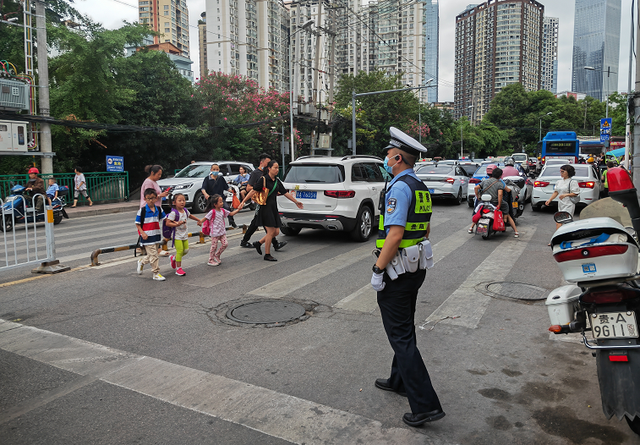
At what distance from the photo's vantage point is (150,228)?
291 inches

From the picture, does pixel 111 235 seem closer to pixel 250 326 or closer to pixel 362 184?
pixel 362 184

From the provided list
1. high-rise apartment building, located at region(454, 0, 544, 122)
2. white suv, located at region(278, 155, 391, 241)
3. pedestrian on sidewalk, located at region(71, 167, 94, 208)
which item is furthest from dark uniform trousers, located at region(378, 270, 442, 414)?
high-rise apartment building, located at region(454, 0, 544, 122)

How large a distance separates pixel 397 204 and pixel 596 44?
115 m

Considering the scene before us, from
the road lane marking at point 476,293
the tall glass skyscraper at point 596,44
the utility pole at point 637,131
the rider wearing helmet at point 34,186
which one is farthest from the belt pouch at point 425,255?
the tall glass skyscraper at point 596,44

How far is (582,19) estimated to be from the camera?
11531 centimetres

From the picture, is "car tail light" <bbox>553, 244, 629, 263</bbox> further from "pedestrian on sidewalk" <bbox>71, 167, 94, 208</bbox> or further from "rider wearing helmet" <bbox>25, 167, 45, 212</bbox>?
"pedestrian on sidewalk" <bbox>71, 167, 94, 208</bbox>

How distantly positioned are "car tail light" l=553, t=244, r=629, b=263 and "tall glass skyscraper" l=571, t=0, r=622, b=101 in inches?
2716

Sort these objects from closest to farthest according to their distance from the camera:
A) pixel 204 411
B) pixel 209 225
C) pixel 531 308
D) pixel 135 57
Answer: pixel 204 411 → pixel 531 308 → pixel 209 225 → pixel 135 57

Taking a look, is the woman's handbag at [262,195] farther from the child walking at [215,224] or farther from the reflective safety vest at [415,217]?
the reflective safety vest at [415,217]

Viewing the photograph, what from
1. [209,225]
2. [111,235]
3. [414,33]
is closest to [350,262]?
[209,225]

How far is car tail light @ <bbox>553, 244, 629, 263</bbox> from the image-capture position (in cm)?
295

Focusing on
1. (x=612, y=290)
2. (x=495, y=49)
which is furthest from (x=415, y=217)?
(x=495, y=49)

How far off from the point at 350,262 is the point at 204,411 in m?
5.35

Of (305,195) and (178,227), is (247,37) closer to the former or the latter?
(305,195)
